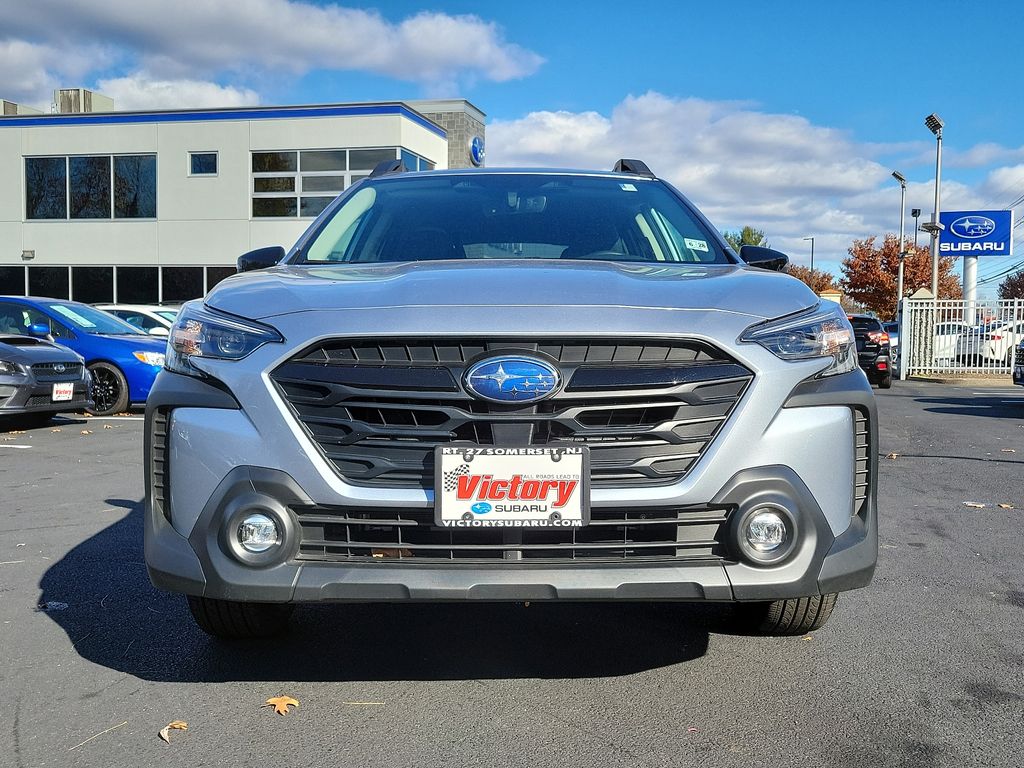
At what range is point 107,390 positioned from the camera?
40.1 feet

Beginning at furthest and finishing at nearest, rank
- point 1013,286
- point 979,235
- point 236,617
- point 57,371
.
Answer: point 1013,286 → point 979,235 → point 57,371 → point 236,617

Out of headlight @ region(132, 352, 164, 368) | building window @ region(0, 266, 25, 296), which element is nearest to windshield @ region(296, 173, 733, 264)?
headlight @ region(132, 352, 164, 368)

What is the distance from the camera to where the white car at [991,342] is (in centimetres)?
2398

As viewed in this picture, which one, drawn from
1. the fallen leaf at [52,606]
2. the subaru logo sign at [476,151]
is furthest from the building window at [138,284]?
the fallen leaf at [52,606]

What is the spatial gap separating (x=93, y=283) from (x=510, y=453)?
27.4 metres

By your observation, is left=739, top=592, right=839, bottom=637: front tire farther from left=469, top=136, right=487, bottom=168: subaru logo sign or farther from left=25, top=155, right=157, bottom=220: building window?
left=469, top=136, right=487, bottom=168: subaru logo sign

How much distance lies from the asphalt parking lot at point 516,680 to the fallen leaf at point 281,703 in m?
0.04

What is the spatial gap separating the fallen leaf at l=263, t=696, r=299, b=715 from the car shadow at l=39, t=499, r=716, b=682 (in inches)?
7.2

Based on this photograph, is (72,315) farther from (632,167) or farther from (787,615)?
(787,615)

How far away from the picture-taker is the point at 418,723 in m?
2.88

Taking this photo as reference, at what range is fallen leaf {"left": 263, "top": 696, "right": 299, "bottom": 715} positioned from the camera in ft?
9.76

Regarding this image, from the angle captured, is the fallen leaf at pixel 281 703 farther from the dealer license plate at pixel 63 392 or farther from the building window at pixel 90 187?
the building window at pixel 90 187

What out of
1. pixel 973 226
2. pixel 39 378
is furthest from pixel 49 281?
pixel 973 226

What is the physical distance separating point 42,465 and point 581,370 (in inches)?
257
